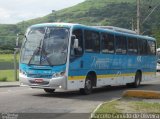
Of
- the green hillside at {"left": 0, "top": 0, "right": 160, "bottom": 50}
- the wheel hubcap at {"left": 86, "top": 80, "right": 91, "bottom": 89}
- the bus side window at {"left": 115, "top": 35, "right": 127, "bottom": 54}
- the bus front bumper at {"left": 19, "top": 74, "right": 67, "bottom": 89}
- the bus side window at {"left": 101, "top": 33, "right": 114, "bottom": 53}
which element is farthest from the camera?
the green hillside at {"left": 0, "top": 0, "right": 160, "bottom": 50}

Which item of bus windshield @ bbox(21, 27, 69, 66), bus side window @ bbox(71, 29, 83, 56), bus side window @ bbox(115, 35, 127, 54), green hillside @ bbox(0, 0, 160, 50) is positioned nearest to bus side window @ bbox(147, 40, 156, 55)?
bus side window @ bbox(115, 35, 127, 54)

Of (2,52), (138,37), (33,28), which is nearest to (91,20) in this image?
(2,52)

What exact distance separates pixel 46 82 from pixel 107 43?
17.0ft

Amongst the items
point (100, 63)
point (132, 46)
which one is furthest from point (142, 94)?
point (132, 46)

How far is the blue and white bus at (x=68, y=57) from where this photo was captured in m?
20.2

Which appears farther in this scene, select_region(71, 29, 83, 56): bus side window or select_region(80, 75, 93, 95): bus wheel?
select_region(80, 75, 93, 95): bus wheel

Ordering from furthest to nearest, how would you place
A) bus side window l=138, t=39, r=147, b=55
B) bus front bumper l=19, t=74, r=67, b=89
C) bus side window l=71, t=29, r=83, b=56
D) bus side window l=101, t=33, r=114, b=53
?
1. bus side window l=138, t=39, r=147, b=55
2. bus side window l=101, t=33, r=114, b=53
3. bus side window l=71, t=29, r=83, b=56
4. bus front bumper l=19, t=74, r=67, b=89

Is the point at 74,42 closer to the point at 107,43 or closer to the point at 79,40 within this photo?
the point at 79,40

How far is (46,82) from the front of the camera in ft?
66.2

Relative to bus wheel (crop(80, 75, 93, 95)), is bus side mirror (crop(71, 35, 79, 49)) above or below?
above

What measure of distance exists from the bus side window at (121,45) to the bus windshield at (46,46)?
5600 mm

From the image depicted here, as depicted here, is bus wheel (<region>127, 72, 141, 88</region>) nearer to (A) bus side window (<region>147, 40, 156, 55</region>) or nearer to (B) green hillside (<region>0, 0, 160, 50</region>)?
(A) bus side window (<region>147, 40, 156, 55</region>)

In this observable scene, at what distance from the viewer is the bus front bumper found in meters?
20.0

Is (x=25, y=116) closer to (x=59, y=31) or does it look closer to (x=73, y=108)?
(x=73, y=108)
